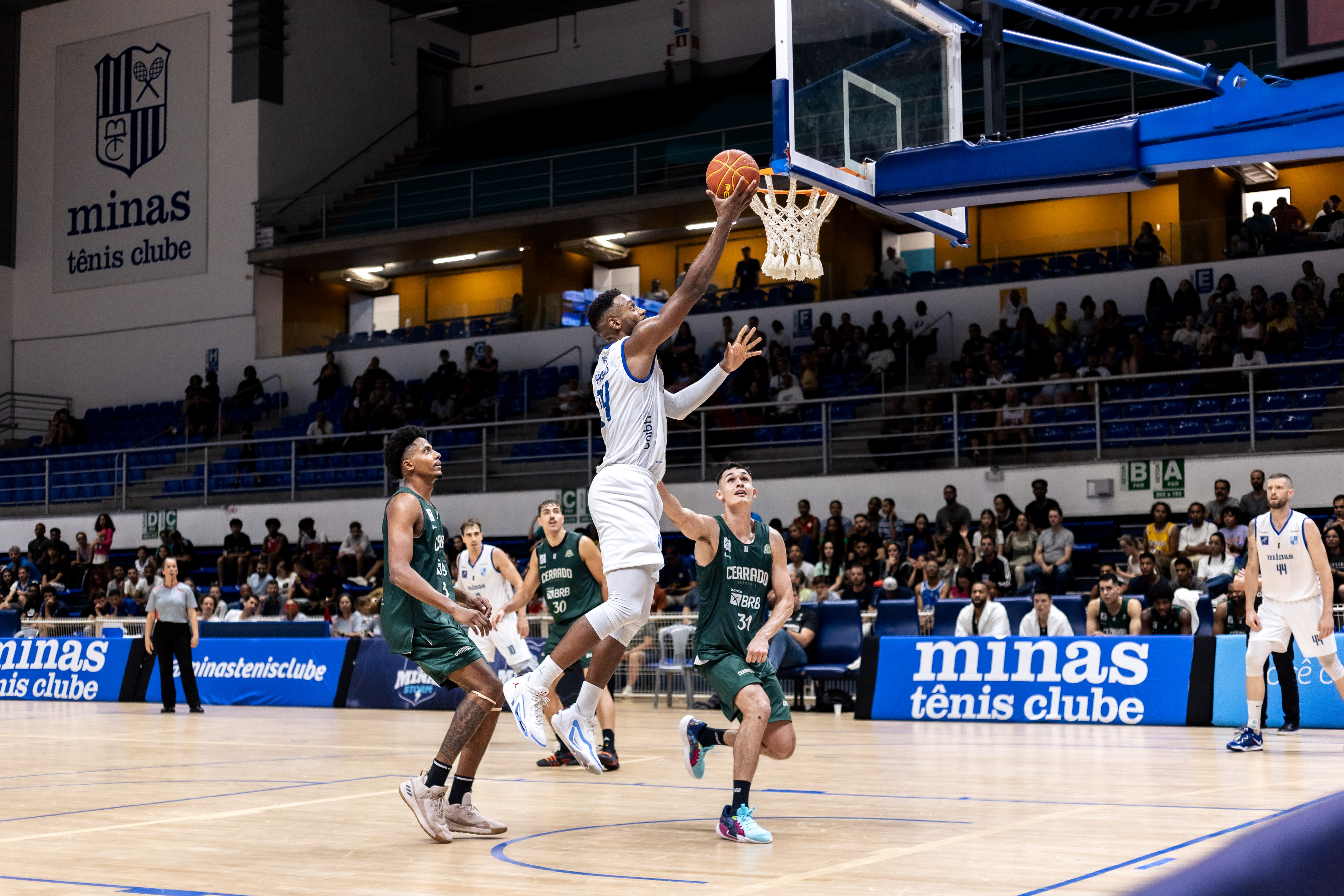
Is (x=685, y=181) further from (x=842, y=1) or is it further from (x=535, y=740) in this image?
(x=535, y=740)

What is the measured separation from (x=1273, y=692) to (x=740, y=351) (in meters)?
8.91

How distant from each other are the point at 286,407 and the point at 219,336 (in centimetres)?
284

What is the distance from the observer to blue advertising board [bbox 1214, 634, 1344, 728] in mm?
12938

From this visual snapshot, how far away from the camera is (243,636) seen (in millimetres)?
20734

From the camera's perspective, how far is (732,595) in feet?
23.4

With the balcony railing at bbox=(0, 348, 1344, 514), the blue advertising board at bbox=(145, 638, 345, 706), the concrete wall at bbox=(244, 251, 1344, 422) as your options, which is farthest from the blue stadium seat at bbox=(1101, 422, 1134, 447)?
the blue advertising board at bbox=(145, 638, 345, 706)

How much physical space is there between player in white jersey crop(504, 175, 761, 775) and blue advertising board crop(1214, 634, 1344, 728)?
322 inches

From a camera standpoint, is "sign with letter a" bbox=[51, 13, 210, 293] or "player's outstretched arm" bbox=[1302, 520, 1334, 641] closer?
"player's outstretched arm" bbox=[1302, 520, 1334, 641]

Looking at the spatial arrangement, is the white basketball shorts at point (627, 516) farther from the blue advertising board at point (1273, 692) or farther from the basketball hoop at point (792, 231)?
the blue advertising board at point (1273, 692)

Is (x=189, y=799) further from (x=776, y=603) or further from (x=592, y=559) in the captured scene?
(x=776, y=603)

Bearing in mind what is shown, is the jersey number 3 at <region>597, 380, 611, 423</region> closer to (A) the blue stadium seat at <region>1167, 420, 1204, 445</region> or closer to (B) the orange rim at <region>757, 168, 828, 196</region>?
(B) the orange rim at <region>757, 168, 828, 196</region>

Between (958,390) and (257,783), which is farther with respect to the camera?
(958,390)

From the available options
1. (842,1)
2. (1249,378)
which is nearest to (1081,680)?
(1249,378)

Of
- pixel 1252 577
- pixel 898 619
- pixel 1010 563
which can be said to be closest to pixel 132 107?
pixel 1010 563
